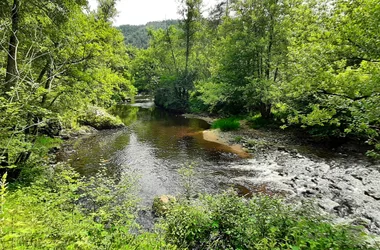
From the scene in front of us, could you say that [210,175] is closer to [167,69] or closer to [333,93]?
[333,93]

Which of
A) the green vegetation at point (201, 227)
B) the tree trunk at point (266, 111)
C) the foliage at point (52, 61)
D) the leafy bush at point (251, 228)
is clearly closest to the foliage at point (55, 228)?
the green vegetation at point (201, 227)

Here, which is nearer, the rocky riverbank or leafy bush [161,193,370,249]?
leafy bush [161,193,370,249]

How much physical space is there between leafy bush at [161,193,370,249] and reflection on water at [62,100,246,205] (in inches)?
148

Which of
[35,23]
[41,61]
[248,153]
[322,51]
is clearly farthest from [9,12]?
[248,153]

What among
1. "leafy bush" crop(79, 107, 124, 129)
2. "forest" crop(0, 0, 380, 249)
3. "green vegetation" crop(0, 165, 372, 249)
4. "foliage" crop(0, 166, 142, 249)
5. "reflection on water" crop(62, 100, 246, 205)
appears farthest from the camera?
"leafy bush" crop(79, 107, 124, 129)

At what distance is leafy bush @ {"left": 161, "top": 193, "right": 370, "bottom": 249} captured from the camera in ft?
14.0

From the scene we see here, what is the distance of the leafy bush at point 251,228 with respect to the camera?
4.27 metres

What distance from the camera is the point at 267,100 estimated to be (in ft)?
64.1

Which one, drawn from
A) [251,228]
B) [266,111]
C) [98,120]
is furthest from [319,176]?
[98,120]

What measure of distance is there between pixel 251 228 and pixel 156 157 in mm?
9661

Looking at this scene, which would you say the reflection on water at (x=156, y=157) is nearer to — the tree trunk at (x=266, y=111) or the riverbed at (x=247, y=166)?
the riverbed at (x=247, y=166)

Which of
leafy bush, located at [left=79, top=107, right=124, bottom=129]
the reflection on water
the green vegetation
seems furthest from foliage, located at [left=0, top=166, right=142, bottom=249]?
leafy bush, located at [left=79, top=107, right=124, bottom=129]

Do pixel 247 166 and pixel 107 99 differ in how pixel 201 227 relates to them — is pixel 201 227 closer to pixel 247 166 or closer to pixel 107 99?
pixel 247 166

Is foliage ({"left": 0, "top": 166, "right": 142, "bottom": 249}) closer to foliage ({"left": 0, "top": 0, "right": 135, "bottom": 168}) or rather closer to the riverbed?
foliage ({"left": 0, "top": 0, "right": 135, "bottom": 168})
